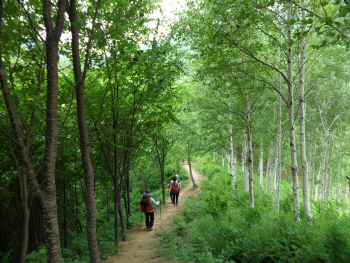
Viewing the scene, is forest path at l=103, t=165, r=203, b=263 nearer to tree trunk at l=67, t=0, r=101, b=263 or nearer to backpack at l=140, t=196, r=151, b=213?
backpack at l=140, t=196, r=151, b=213

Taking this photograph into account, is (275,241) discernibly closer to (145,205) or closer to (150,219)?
(145,205)

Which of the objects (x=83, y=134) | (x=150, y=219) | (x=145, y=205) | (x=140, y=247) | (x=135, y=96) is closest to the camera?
(x=83, y=134)

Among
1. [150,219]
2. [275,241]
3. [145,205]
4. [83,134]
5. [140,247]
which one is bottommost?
[140,247]

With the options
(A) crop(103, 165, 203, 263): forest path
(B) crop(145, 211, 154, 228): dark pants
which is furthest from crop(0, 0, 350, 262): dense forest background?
(B) crop(145, 211, 154, 228): dark pants

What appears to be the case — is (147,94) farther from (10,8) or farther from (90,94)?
(10,8)

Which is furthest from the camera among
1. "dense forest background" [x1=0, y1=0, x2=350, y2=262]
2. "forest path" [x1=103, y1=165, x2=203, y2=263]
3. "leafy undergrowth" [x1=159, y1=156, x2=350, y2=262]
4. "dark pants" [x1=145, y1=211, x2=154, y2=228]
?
"dark pants" [x1=145, y1=211, x2=154, y2=228]

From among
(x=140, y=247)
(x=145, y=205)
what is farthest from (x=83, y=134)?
(x=145, y=205)

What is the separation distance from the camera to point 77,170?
9.75 meters

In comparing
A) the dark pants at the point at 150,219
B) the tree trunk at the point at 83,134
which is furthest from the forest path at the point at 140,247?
the tree trunk at the point at 83,134

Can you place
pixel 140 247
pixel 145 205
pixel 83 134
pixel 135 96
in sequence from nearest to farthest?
pixel 83 134 < pixel 135 96 < pixel 140 247 < pixel 145 205

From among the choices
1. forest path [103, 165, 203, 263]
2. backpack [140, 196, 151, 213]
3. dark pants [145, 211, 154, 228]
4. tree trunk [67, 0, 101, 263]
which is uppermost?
tree trunk [67, 0, 101, 263]

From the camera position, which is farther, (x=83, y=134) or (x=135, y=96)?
(x=135, y=96)

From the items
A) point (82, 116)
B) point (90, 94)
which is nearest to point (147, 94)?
point (90, 94)

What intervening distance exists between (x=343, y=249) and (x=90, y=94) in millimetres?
6719
